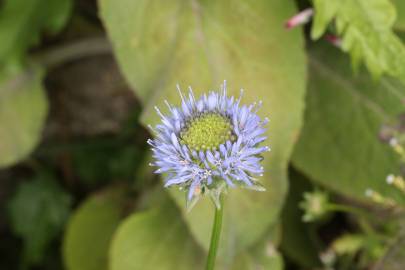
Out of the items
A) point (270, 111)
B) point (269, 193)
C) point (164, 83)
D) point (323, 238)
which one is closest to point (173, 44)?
point (164, 83)

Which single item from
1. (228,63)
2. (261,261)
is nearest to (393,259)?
(261,261)

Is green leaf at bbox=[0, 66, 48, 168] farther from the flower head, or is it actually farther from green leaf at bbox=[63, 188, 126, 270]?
the flower head

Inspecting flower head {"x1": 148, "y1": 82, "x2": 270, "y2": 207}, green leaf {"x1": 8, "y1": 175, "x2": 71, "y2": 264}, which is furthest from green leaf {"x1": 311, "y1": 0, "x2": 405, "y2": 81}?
green leaf {"x1": 8, "y1": 175, "x2": 71, "y2": 264}

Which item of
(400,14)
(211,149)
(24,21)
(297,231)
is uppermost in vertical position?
(211,149)

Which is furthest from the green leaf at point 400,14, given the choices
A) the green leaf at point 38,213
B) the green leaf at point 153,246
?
the green leaf at point 38,213

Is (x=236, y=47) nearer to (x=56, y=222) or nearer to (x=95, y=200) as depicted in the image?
(x=95, y=200)

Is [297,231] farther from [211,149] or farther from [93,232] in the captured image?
[211,149]
